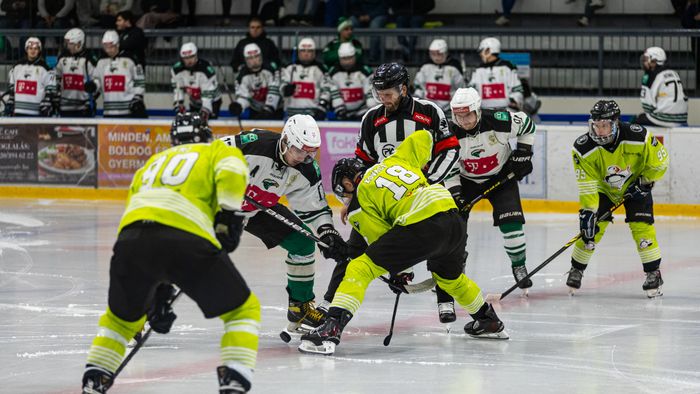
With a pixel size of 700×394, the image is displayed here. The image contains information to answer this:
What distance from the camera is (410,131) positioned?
748 cm

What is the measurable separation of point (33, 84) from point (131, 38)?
129 cm

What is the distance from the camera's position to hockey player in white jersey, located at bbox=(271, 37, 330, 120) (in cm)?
1433

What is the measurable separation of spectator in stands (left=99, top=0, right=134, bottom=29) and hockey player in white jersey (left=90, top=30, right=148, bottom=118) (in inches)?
66.1

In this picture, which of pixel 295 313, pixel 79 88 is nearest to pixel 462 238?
pixel 295 313

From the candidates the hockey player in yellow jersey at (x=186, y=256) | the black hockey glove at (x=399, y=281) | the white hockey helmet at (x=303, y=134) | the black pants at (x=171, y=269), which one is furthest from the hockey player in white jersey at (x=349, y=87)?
the black pants at (x=171, y=269)

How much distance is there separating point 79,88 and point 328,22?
10.5ft

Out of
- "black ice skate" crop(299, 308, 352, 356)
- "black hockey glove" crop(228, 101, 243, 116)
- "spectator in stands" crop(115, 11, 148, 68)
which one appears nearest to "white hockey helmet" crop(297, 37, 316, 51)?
Answer: "black hockey glove" crop(228, 101, 243, 116)

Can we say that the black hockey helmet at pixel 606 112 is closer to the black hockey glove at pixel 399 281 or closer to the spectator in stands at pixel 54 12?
the black hockey glove at pixel 399 281

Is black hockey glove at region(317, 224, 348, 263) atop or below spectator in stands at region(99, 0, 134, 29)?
below

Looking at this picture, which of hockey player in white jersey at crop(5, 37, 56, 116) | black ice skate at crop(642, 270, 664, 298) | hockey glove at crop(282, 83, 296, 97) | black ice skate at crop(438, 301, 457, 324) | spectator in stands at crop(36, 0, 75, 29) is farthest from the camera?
spectator in stands at crop(36, 0, 75, 29)

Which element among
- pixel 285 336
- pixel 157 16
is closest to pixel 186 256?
Result: pixel 285 336

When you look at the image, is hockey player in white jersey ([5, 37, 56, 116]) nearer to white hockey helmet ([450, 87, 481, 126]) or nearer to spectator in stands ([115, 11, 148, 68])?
spectator in stands ([115, 11, 148, 68])

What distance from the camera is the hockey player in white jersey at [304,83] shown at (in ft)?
47.0

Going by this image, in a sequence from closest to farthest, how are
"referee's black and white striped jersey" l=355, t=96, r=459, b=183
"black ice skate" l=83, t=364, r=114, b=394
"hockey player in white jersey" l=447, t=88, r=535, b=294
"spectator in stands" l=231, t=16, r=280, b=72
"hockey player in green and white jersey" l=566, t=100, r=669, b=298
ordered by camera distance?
"black ice skate" l=83, t=364, r=114, b=394, "referee's black and white striped jersey" l=355, t=96, r=459, b=183, "hockey player in green and white jersey" l=566, t=100, r=669, b=298, "hockey player in white jersey" l=447, t=88, r=535, b=294, "spectator in stands" l=231, t=16, r=280, b=72
